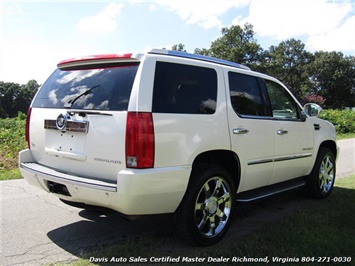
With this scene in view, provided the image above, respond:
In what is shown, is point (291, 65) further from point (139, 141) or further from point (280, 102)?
point (139, 141)

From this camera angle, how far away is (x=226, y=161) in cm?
408

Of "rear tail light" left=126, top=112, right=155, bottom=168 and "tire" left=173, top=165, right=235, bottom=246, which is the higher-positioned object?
"rear tail light" left=126, top=112, right=155, bottom=168

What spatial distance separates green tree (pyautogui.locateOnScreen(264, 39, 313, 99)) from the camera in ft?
216

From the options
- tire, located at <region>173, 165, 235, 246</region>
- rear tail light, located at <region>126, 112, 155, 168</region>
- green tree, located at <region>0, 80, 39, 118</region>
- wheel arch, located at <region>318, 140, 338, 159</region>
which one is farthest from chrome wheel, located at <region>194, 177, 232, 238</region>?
green tree, located at <region>0, 80, 39, 118</region>

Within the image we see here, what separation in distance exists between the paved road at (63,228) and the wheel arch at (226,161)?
0.69 meters

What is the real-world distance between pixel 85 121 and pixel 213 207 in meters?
1.65

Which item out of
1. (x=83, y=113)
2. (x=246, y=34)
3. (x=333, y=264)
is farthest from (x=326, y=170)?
(x=246, y=34)

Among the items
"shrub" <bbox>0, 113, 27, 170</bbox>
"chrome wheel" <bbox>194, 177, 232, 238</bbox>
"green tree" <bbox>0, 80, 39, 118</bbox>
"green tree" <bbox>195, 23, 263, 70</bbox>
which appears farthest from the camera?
"green tree" <bbox>0, 80, 39, 118</bbox>

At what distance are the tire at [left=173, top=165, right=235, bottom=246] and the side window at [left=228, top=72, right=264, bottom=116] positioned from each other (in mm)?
875

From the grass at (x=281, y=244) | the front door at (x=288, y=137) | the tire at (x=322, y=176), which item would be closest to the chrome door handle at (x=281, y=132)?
the front door at (x=288, y=137)

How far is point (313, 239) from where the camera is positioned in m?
3.69

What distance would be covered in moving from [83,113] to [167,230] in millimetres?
1761

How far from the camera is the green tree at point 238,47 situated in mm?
58219

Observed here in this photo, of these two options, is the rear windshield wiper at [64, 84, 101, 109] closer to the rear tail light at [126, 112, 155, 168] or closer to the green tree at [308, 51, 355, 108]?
the rear tail light at [126, 112, 155, 168]
